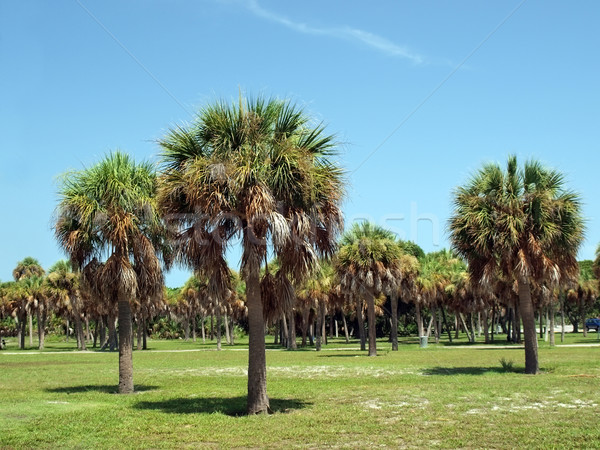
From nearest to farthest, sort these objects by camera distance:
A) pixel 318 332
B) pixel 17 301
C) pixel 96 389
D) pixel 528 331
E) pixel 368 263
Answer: pixel 96 389
pixel 528 331
pixel 368 263
pixel 318 332
pixel 17 301

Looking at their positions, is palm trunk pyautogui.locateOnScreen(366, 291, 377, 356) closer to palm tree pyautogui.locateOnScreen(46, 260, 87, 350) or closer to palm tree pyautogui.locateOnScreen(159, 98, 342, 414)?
palm tree pyautogui.locateOnScreen(159, 98, 342, 414)

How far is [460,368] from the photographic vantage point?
88.6 feet

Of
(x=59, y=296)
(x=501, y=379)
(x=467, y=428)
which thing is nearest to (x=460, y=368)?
(x=501, y=379)

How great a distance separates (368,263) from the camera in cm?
4053

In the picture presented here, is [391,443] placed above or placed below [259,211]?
below

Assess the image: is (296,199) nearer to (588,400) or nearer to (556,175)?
(588,400)

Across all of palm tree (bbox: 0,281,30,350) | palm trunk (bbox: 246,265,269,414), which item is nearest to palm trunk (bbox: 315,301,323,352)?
palm tree (bbox: 0,281,30,350)

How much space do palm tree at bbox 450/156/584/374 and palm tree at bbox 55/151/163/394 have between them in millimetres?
11362

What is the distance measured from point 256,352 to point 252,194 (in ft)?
12.5

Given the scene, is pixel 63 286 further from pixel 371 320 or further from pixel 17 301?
pixel 371 320

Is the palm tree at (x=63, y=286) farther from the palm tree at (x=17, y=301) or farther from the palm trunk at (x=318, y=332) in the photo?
the palm trunk at (x=318, y=332)

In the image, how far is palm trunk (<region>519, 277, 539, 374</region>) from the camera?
75.9ft

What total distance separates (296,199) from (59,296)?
51.9m

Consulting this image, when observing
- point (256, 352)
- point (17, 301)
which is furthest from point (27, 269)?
point (256, 352)
